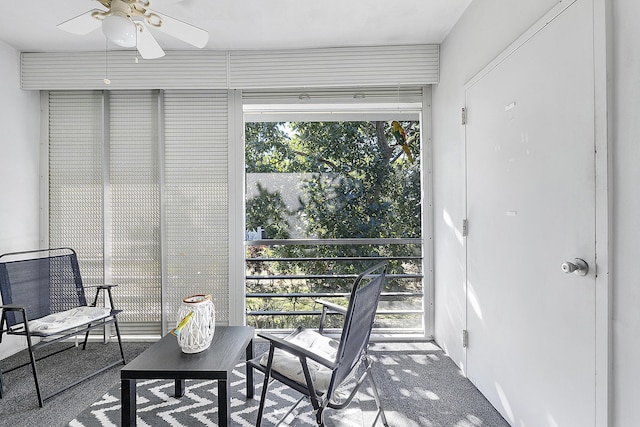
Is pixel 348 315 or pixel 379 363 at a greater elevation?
pixel 348 315

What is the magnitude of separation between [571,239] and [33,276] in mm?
3490

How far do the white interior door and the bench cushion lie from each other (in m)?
2.74

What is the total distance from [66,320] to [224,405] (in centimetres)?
159

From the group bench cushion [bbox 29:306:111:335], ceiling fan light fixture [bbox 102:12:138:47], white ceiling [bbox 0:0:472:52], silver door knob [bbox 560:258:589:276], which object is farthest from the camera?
white ceiling [bbox 0:0:472:52]

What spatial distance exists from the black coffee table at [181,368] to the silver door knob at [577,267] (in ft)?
5.20

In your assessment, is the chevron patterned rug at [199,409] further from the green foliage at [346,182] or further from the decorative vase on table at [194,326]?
the green foliage at [346,182]

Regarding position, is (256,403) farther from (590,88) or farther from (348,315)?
(590,88)

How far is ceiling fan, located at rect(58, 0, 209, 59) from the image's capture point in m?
1.72

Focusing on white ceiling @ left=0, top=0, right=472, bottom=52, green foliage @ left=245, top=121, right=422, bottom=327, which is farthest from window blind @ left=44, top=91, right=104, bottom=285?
green foliage @ left=245, top=121, right=422, bottom=327

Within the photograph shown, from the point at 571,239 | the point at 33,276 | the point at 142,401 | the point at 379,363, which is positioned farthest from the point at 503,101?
the point at 33,276

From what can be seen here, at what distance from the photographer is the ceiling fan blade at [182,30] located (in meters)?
1.87

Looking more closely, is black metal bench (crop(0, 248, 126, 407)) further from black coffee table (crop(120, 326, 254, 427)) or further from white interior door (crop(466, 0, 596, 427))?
white interior door (crop(466, 0, 596, 427))

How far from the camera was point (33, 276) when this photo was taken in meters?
2.63

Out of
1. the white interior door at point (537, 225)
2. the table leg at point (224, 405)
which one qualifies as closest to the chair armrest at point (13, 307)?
the table leg at point (224, 405)
